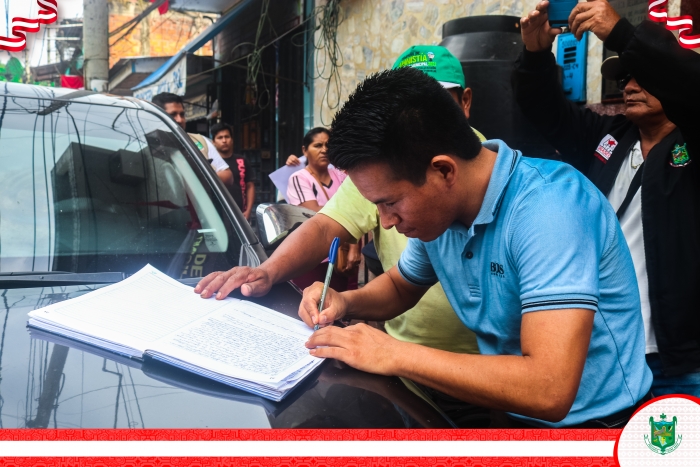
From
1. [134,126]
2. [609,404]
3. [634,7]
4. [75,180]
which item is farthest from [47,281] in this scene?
[634,7]

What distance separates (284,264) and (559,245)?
947 millimetres

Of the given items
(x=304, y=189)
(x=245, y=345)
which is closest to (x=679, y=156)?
(x=245, y=345)

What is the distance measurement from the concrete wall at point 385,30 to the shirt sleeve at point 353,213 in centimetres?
208

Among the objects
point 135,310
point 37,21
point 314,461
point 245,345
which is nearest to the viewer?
point 314,461

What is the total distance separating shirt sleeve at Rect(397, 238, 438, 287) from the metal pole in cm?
516

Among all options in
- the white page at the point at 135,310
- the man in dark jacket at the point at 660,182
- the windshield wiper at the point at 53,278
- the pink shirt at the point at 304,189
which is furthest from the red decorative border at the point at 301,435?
the pink shirt at the point at 304,189

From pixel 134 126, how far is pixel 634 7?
2.50 m

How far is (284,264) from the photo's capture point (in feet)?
5.93

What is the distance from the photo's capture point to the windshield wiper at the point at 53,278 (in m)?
1.56

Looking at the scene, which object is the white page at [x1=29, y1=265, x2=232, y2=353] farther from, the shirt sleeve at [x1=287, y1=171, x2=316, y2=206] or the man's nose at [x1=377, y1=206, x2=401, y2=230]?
the shirt sleeve at [x1=287, y1=171, x2=316, y2=206]

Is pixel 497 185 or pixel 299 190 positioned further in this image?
pixel 299 190

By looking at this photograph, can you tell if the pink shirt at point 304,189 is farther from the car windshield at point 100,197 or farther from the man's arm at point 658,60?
the man's arm at point 658,60

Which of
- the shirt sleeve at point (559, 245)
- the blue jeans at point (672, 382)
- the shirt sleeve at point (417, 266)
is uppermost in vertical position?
the shirt sleeve at point (559, 245)

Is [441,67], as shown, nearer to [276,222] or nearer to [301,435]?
[276,222]
